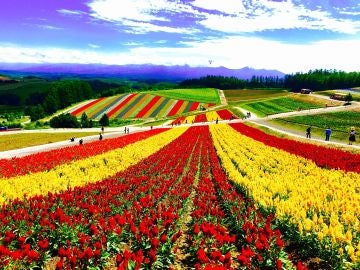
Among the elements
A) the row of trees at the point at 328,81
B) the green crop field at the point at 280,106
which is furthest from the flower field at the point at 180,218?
the row of trees at the point at 328,81

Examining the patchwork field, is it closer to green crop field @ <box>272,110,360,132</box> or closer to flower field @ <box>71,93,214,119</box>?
flower field @ <box>71,93,214,119</box>

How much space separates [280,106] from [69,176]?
93.9 metres

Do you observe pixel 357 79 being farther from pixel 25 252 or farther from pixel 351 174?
pixel 25 252

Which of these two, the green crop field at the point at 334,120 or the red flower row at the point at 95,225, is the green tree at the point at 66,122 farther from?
the red flower row at the point at 95,225

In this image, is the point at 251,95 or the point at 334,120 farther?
the point at 251,95

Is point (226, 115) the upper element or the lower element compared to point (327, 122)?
lower

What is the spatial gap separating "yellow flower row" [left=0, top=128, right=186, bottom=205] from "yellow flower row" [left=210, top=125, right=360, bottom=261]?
23.1ft

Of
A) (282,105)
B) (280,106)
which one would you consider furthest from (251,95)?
(280,106)

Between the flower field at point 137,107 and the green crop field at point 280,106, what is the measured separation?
17275mm

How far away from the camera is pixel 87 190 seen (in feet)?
50.5

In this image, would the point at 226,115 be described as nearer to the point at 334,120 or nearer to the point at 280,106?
the point at 280,106

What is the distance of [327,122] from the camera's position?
65.4 meters

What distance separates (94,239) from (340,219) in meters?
7.41

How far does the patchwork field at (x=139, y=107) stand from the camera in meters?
105
